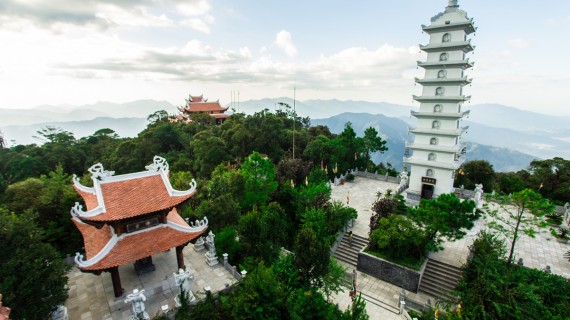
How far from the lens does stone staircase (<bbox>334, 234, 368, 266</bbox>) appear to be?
18406 millimetres

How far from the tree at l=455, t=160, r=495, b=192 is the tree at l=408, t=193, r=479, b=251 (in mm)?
15239

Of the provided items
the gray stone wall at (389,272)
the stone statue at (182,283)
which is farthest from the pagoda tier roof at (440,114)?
the stone statue at (182,283)

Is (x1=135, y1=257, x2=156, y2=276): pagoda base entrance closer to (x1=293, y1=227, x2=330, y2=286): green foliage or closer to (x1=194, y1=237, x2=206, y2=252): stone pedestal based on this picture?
(x1=194, y1=237, x2=206, y2=252): stone pedestal

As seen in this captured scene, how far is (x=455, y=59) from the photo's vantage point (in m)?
21.6

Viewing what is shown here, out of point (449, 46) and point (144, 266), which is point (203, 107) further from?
point (144, 266)

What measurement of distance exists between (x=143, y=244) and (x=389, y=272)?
13.2m

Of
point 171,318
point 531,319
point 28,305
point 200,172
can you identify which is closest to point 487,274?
point 531,319

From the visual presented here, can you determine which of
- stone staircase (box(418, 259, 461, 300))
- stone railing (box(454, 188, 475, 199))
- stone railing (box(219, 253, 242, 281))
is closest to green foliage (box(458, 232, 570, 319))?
stone staircase (box(418, 259, 461, 300))

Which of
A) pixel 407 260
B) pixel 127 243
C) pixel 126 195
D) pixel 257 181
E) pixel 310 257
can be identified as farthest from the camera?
pixel 257 181

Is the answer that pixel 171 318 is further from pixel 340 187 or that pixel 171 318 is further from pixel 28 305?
pixel 340 187

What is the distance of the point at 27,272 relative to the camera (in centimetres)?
973

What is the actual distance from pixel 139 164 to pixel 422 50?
1171 inches

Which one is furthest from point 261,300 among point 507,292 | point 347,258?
point 507,292

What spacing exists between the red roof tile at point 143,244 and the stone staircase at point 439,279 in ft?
42.5
